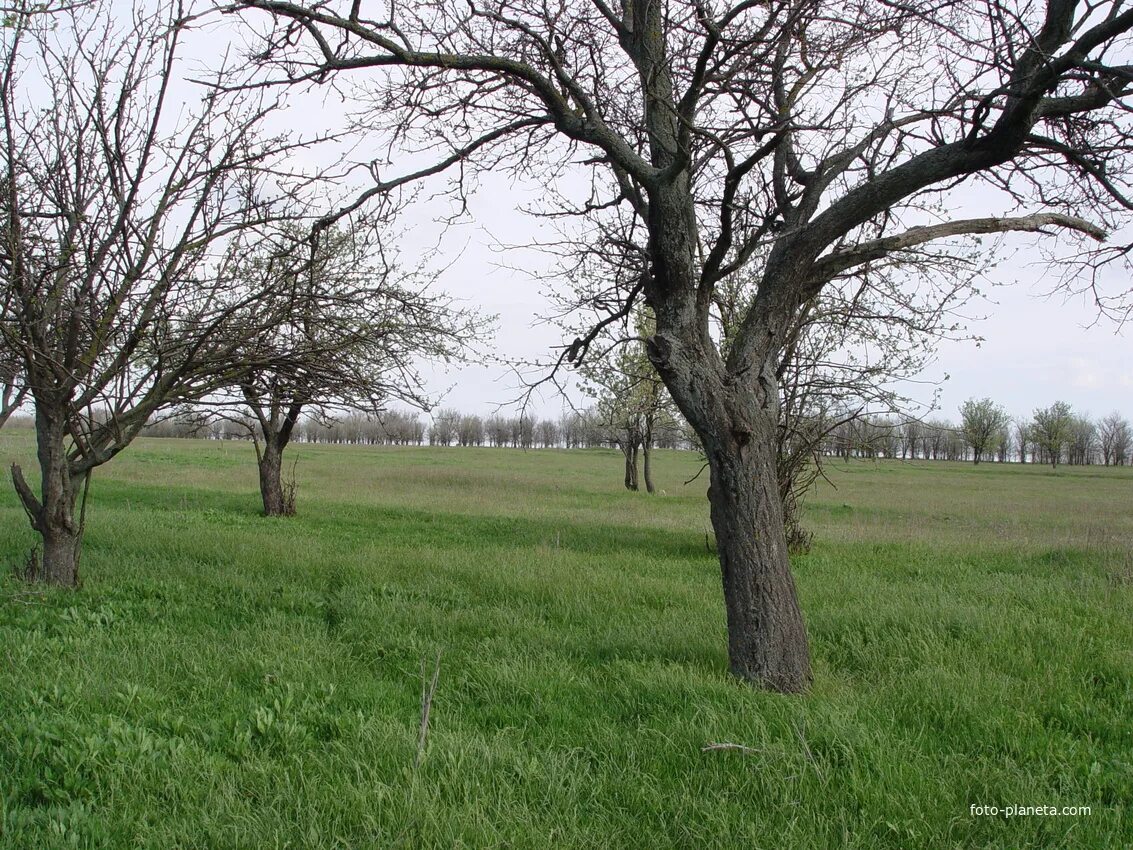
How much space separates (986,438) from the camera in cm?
912

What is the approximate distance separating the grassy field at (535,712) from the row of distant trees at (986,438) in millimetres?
2237

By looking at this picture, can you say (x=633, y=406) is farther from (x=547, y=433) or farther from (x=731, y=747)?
(x=547, y=433)

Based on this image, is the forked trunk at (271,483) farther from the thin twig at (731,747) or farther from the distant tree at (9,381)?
the thin twig at (731,747)

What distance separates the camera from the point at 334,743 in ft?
11.7

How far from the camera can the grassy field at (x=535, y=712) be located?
295cm

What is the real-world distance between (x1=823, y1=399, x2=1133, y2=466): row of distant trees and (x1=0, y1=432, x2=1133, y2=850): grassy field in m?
2.24

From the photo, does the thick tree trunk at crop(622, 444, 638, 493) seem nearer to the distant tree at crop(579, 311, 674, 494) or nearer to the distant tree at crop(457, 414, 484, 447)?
the distant tree at crop(579, 311, 674, 494)

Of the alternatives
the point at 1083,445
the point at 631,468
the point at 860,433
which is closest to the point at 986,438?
the point at 860,433

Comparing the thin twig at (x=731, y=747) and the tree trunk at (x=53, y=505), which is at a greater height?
→ the tree trunk at (x=53, y=505)

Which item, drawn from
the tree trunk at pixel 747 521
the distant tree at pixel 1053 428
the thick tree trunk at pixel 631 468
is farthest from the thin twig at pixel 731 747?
the distant tree at pixel 1053 428

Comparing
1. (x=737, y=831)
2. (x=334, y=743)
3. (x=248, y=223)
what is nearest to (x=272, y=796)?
(x=334, y=743)

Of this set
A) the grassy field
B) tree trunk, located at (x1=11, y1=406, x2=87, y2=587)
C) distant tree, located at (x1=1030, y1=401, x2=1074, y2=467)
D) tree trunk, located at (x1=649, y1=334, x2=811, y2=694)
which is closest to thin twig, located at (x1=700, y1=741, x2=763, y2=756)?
the grassy field

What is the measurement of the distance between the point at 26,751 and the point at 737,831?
3.37 m

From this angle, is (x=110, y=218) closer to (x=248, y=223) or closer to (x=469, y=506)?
(x=248, y=223)
